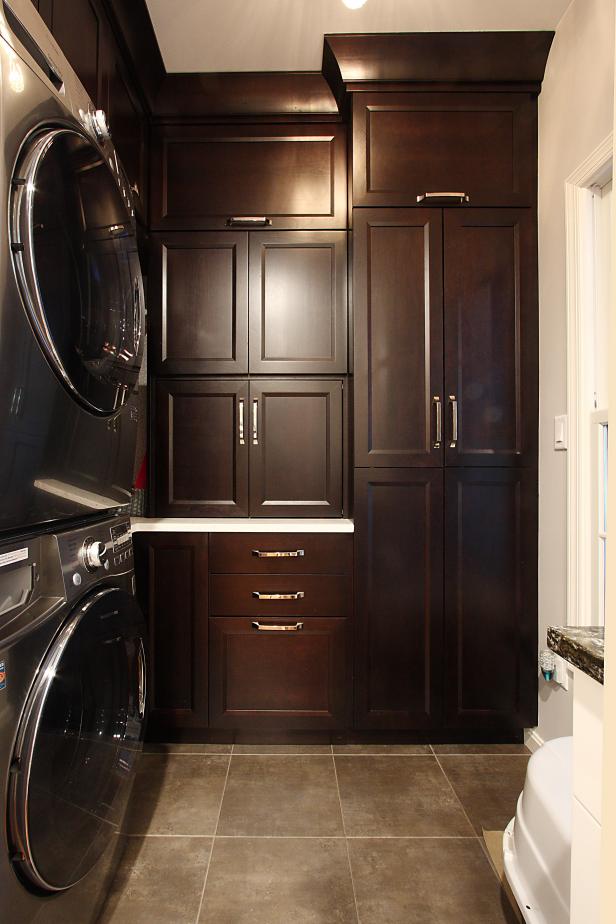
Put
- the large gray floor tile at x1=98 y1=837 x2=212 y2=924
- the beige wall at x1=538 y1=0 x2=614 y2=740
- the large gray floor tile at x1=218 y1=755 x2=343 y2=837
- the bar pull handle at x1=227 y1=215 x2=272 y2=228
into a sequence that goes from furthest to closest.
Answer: the bar pull handle at x1=227 y1=215 x2=272 y2=228 < the beige wall at x1=538 y1=0 x2=614 y2=740 < the large gray floor tile at x1=218 y1=755 x2=343 y2=837 < the large gray floor tile at x1=98 y1=837 x2=212 y2=924

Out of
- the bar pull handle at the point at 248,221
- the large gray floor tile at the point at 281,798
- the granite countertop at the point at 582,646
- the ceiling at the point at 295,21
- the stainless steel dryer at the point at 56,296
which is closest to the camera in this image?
the granite countertop at the point at 582,646

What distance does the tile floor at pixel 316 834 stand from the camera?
138cm

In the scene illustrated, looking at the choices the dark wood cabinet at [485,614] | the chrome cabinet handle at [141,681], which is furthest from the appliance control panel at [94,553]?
the dark wood cabinet at [485,614]

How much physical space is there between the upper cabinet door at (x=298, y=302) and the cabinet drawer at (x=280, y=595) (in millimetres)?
861

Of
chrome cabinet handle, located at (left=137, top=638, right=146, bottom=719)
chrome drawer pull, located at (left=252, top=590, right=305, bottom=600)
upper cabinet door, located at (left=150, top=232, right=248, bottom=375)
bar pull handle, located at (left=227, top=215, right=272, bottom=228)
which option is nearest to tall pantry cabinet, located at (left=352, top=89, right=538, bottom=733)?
chrome drawer pull, located at (left=252, top=590, right=305, bottom=600)

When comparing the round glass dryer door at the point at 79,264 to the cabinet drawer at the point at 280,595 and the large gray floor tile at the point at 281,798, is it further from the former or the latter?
the large gray floor tile at the point at 281,798

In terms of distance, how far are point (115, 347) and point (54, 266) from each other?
0.30 m

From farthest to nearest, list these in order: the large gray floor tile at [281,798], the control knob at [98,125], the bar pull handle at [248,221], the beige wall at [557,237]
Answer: the bar pull handle at [248,221] < the beige wall at [557,237] < the large gray floor tile at [281,798] < the control knob at [98,125]

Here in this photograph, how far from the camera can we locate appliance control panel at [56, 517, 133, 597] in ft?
3.46

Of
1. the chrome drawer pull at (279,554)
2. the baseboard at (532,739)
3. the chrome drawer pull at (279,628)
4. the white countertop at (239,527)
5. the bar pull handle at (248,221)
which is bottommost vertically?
the baseboard at (532,739)

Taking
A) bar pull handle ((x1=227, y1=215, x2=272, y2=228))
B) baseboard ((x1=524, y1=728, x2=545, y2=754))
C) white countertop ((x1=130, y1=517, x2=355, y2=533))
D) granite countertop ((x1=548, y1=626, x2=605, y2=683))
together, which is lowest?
baseboard ((x1=524, y1=728, x2=545, y2=754))

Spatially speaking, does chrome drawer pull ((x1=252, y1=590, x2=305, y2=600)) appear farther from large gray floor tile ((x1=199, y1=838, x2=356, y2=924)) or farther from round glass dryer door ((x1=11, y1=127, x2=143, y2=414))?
round glass dryer door ((x1=11, y1=127, x2=143, y2=414))

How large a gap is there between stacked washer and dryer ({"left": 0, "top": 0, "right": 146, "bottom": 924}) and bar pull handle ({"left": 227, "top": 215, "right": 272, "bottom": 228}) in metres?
0.98

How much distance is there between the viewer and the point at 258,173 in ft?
7.61
